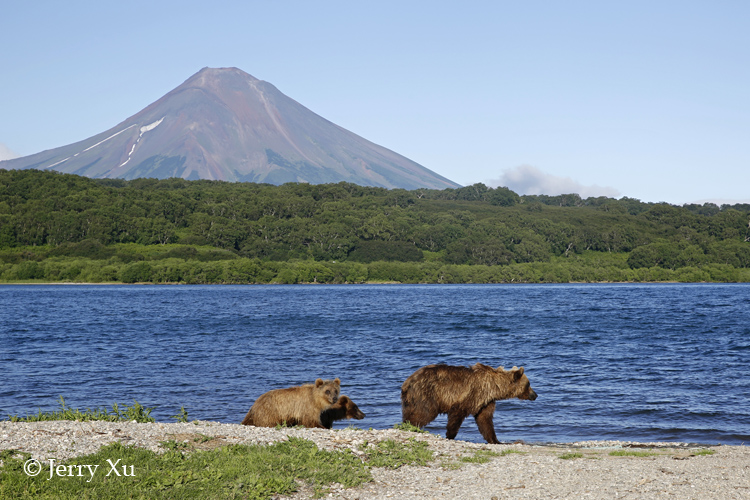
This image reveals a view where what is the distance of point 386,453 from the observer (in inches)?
452

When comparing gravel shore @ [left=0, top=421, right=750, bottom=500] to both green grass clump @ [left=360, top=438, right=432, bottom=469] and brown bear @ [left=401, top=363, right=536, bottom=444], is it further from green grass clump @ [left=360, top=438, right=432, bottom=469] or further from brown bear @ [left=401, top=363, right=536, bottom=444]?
brown bear @ [left=401, top=363, right=536, bottom=444]

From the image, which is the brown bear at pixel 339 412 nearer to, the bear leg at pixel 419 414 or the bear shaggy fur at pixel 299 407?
the bear shaggy fur at pixel 299 407

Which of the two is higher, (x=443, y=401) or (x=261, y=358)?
(x=443, y=401)

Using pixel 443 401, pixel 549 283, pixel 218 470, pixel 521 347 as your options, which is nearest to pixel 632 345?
pixel 521 347

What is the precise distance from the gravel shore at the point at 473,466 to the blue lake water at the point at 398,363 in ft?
15.0

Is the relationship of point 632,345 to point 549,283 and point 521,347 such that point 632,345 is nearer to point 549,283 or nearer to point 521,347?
point 521,347

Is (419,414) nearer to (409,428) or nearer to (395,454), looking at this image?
(409,428)

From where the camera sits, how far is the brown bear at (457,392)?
525 inches

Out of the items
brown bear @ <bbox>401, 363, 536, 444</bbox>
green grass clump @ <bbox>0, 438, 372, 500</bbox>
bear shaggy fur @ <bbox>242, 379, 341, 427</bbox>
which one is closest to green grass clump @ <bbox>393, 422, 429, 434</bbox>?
brown bear @ <bbox>401, 363, 536, 444</bbox>

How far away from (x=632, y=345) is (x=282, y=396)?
3167 centimetres

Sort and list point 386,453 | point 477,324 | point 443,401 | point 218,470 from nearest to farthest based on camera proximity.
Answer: point 218,470
point 386,453
point 443,401
point 477,324

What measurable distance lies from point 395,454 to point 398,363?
67.1ft

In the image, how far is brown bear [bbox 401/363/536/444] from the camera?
13344 millimetres

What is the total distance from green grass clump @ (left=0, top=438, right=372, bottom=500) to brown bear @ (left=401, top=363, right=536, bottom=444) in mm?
2685
